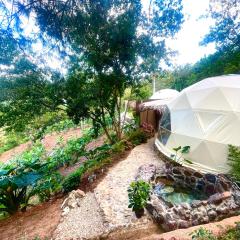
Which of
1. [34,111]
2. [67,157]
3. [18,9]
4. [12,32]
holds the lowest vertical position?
[67,157]

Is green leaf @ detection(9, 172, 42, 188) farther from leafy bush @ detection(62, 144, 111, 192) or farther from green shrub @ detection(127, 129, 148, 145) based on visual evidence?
green shrub @ detection(127, 129, 148, 145)

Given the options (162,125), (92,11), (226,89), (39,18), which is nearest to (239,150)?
(226,89)

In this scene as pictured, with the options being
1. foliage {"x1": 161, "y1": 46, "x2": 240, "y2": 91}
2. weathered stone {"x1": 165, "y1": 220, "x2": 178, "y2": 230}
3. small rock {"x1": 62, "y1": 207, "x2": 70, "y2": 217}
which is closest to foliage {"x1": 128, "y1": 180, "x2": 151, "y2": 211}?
weathered stone {"x1": 165, "y1": 220, "x2": 178, "y2": 230}

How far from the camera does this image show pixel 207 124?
28.1 feet

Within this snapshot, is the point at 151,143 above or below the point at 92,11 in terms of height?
below

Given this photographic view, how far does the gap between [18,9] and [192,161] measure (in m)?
6.65

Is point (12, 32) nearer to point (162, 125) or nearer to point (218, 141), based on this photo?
point (218, 141)

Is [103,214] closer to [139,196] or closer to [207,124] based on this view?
[139,196]

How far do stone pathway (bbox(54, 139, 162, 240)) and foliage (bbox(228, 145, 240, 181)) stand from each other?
2873 millimetres

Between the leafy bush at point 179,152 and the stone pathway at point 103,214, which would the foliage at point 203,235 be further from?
the leafy bush at point 179,152

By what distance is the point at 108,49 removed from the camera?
9.70 m

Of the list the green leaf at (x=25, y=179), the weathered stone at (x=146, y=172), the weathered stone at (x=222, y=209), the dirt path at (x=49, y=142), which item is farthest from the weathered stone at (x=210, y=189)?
the dirt path at (x=49, y=142)

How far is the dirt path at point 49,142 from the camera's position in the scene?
19.4m

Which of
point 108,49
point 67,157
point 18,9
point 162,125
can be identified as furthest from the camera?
point 67,157
